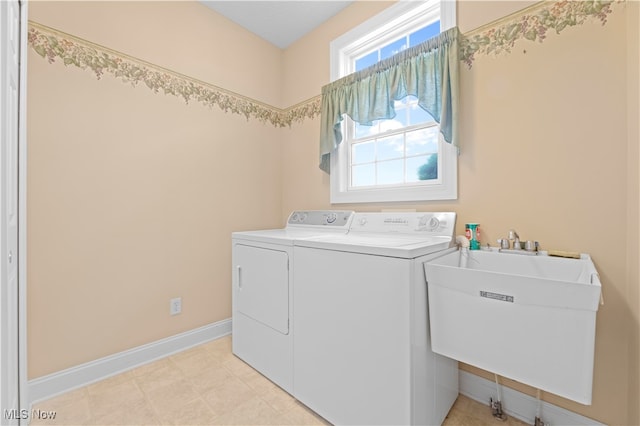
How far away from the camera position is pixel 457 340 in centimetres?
114

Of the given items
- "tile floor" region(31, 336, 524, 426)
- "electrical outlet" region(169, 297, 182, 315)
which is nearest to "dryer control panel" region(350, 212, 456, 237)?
"tile floor" region(31, 336, 524, 426)

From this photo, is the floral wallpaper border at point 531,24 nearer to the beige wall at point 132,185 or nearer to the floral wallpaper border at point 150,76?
the floral wallpaper border at point 150,76

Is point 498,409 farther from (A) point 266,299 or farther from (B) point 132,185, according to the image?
(B) point 132,185

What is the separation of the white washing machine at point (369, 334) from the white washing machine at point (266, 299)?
0.09m

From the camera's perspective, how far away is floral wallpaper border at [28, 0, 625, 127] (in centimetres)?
133

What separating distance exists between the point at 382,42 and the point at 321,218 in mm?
1454

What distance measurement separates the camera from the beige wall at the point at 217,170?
1237 mm

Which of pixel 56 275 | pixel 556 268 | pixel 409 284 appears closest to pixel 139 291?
pixel 56 275

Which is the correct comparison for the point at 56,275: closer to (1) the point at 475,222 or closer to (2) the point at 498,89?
(1) the point at 475,222

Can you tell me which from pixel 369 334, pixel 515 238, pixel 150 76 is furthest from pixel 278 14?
pixel 369 334

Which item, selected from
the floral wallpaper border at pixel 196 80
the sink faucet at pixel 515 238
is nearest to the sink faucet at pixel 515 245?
the sink faucet at pixel 515 238

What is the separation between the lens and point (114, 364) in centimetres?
180

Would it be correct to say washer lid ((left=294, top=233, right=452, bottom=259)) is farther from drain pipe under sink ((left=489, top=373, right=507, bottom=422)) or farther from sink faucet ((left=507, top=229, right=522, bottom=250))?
drain pipe under sink ((left=489, top=373, right=507, bottom=422))

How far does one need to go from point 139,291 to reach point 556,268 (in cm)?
248
